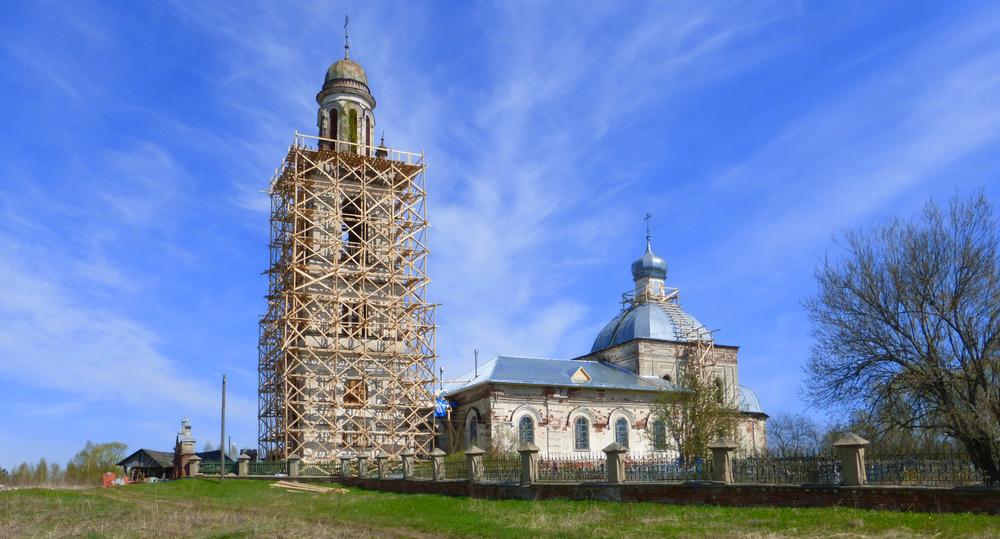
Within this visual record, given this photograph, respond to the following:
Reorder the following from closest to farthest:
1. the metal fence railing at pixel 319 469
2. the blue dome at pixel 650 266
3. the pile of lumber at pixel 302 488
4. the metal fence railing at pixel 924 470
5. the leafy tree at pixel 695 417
A: the metal fence railing at pixel 924 470
the pile of lumber at pixel 302 488
the metal fence railing at pixel 319 469
the leafy tree at pixel 695 417
the blue dome at pixel 650 266

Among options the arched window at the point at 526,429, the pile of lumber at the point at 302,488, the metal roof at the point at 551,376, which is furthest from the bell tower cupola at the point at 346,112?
the pile of lumber at the point at 302,488

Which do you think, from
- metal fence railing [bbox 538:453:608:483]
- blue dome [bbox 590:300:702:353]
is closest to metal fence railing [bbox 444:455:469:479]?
metal fence railing [bbox 538:453:608:483]

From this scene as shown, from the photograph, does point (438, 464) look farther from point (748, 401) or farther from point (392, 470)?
point (748, 401)

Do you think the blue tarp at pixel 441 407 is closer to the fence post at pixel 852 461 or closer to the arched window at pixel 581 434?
the arched window at pixel 581 434

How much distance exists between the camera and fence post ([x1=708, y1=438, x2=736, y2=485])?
15.6m

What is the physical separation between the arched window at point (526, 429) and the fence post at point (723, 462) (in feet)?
63.1

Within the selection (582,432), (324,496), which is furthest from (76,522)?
(582,432)

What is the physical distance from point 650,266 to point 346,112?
822 inches

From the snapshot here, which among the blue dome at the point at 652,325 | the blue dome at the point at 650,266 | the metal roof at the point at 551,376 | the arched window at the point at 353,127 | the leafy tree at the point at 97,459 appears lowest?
the leafy tree at the point at 97,459

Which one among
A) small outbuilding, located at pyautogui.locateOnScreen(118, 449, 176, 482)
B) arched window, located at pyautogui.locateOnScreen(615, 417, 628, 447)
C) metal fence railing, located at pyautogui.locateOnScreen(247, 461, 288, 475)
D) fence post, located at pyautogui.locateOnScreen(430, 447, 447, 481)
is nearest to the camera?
fence post, located at pyautogui.locateOnScreen(430, 447, 447, 481)

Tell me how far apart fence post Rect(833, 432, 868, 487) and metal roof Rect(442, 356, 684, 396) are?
21.1m

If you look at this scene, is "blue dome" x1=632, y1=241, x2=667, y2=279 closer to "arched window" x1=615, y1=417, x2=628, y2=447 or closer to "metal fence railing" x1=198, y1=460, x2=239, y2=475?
"arched window" x1=615, y1=417, x2=628, y2=447

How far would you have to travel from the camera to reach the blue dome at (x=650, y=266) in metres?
48.2

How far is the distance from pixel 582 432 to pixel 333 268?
12.9 m
